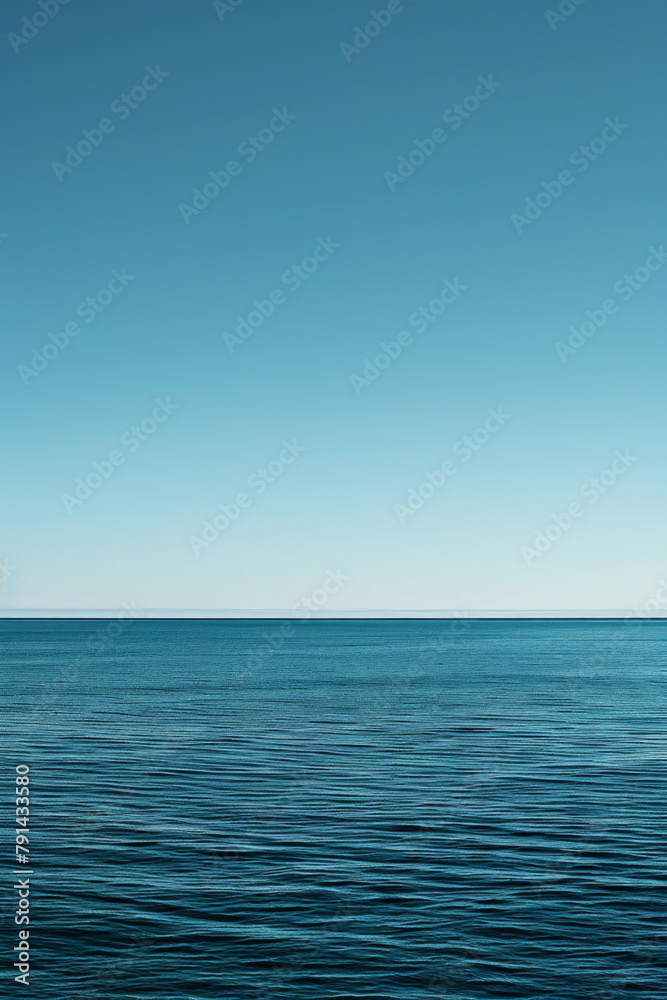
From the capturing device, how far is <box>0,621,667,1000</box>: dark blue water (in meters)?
17.4

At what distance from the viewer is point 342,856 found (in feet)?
82.0

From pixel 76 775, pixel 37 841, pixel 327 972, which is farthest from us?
pixel 76 775

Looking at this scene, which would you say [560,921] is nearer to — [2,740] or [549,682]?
[2,740]

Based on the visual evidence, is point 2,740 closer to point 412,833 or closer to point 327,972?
point 412,833

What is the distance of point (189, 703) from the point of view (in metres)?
66.8

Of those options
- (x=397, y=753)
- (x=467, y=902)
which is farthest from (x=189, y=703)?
(x=467, y=902)

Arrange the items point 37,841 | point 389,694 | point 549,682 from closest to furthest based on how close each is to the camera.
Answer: point 37,841 → point 389,694 → point 549,682

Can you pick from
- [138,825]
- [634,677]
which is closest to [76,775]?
[138,825]

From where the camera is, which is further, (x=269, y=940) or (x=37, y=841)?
(x=37, y=841)

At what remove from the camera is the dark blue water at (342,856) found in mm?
17438

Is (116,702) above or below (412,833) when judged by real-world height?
above

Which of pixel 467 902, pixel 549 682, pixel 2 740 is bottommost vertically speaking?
pixel 467 902

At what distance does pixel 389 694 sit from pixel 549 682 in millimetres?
22878

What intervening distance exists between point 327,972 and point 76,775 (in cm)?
2275
